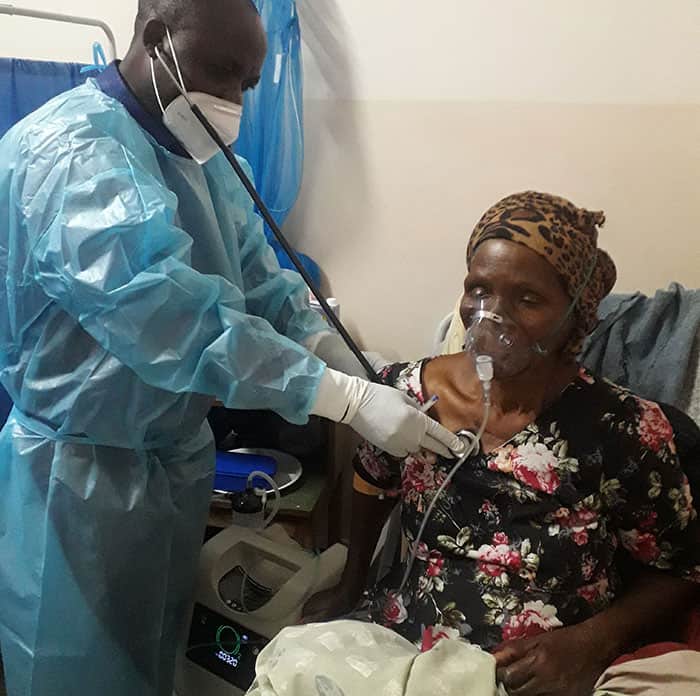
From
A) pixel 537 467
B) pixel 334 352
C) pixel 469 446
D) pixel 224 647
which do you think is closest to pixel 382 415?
pixel 469 446

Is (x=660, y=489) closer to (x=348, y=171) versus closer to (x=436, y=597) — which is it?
(x=436, y=597)

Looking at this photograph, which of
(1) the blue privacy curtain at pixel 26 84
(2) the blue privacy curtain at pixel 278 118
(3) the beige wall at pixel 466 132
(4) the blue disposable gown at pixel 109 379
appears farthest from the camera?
(2) the blue privacy curtain at pixel 278 118

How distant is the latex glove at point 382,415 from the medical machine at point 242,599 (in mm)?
459

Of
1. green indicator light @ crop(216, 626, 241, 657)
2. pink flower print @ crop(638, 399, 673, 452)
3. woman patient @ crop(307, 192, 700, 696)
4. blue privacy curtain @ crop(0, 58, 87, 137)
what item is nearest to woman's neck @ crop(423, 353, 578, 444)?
woman patient @ crop(307, 192, 700, 696)

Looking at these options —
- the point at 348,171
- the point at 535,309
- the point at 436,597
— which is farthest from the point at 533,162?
the point at 436,597

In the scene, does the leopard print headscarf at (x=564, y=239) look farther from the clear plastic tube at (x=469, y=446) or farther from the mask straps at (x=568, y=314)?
the clear plastic tube at (x=469, y=446)

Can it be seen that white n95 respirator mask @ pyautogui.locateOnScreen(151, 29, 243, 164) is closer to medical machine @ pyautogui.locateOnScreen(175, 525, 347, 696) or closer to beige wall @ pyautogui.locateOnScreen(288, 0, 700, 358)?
beige wall @ pyautogui.locateOnScreen(288, 0, 700, 358)

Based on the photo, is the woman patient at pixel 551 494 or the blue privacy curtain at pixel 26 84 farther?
the blue privacy curtain at pixel 26 84

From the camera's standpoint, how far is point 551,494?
3.73 ft

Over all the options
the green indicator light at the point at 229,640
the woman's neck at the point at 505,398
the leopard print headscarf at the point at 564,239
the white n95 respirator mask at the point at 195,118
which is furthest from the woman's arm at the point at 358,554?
the white n95 respirator mask at the point at 195,118

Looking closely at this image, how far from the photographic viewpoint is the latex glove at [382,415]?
1121 millimetres

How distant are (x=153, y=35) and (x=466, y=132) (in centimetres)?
90

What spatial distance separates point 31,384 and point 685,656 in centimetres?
112

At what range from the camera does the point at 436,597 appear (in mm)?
1183
